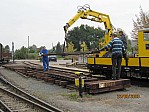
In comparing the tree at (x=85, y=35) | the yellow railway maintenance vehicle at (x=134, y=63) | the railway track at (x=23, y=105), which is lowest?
the railway track at (x=23, y=105)

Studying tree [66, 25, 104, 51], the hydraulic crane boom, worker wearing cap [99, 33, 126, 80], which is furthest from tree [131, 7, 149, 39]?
tree [66, 25, 104, 51]

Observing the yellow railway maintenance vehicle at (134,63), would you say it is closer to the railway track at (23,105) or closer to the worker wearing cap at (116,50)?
the worker wearing cap at (116,50)

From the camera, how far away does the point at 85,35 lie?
9475 centimetres

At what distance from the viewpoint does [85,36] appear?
94.8 metres

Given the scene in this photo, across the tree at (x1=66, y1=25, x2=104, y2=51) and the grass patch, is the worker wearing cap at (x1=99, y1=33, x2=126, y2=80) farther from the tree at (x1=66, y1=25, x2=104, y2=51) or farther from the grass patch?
the tree at (x1=66, y1=25, x2=104, y2=51)

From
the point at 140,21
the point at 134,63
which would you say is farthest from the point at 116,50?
the point at 140,21

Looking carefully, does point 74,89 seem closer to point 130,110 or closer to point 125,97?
point 125,97

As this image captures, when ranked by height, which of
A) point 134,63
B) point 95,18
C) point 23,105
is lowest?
point 23,105

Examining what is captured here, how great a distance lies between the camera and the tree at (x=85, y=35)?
92.0 m

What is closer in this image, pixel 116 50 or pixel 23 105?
pixel 23 105

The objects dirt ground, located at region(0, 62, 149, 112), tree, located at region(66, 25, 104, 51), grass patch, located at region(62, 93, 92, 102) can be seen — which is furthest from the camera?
tree, located at region(66, 25, 104, 51)

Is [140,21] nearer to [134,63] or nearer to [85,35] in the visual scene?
[134,63]

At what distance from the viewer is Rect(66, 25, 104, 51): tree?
9201cm

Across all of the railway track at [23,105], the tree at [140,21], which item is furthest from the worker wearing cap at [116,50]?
the tree at [140,21]
